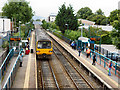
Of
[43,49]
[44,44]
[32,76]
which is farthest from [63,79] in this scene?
[44,44]

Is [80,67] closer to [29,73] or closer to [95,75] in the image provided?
[95,75]

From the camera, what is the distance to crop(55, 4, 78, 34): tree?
44.3m

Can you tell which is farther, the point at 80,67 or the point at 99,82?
the point at 80,67

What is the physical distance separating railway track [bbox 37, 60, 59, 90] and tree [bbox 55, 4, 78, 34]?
77.7ft

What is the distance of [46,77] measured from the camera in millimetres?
16547

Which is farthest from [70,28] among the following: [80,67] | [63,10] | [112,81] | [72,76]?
[112,81]

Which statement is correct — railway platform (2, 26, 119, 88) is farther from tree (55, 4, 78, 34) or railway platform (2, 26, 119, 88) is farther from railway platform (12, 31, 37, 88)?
tree (55, 4, 78, 34)

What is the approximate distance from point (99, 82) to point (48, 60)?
10.3 meters

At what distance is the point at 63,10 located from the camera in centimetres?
4572

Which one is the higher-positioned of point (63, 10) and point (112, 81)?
point (63, 10)

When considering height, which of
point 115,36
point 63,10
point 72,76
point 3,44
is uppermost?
point 63,10

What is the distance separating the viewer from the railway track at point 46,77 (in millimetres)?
14217

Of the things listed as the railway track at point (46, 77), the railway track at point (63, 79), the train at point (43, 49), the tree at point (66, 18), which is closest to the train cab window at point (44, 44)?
the train at point (43, 49)

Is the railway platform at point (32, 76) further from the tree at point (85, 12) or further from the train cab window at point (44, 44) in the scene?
the tree at point (85, 12)
